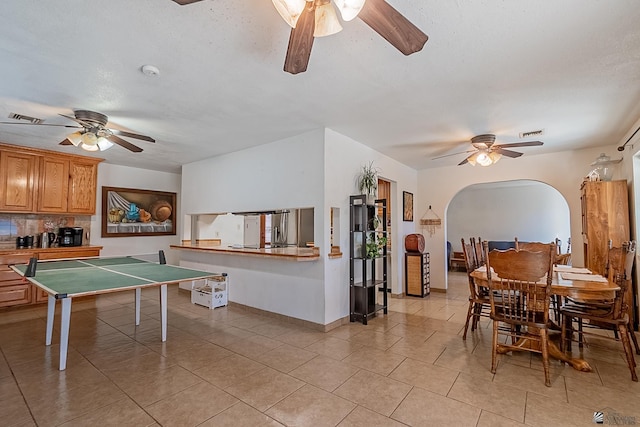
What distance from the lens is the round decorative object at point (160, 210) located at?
664 centimetres

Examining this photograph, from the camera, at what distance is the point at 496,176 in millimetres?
5387

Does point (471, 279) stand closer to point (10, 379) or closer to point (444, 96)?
point (444, 96)

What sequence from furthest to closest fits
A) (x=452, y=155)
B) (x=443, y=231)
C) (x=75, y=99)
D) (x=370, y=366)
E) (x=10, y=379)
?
(x=443, y=231)
(x=452, y=155)
(x=75, y=99)
(x=370, y=366)
(x=10, y=379)

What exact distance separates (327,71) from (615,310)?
3163 mm

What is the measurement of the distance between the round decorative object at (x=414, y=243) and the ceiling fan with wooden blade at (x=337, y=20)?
4.30 m

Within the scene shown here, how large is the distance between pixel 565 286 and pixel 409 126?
7.48 feet

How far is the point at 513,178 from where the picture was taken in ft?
17.2

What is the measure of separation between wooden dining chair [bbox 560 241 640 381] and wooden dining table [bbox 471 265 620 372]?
95 millimetres

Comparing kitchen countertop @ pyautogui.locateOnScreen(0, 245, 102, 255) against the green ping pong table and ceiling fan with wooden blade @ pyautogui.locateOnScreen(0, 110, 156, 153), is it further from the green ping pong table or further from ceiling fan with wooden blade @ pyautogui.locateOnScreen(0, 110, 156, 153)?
ceiling fan with wooden blade @ pyautogui.locateOnScreen(0, 110, 156, 153)

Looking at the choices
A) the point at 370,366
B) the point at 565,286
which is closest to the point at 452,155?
the point at 565,286

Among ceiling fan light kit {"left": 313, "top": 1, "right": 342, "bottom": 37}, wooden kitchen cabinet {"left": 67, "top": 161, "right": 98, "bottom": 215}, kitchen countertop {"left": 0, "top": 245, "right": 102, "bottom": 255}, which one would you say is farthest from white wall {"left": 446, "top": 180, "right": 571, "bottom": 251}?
kitchen countertop {"left": 0, "top": 245, "right": 102, "bottom": 255}

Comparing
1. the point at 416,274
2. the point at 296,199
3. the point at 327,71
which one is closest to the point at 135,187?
the point at 296,199

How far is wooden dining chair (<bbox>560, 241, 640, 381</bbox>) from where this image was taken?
2562 millimetres

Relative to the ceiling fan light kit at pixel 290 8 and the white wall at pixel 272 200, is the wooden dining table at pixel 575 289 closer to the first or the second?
the white wall at pixel 272 200
